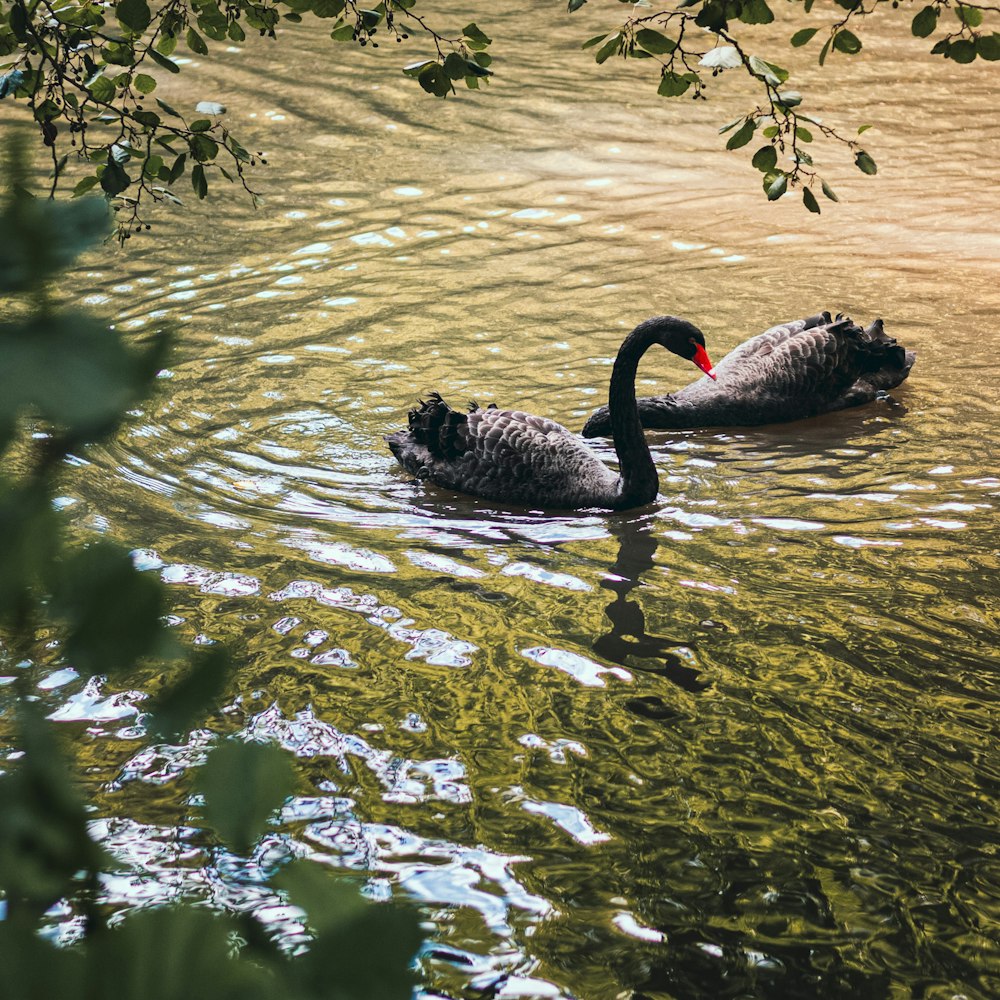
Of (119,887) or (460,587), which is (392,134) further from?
(119,887)

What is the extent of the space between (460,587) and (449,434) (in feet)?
5.06

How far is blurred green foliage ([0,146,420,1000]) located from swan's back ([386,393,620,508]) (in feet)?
21.1

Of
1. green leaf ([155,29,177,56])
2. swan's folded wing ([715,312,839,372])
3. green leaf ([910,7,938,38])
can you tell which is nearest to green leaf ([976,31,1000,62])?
green leaf ([910,7,938,38])

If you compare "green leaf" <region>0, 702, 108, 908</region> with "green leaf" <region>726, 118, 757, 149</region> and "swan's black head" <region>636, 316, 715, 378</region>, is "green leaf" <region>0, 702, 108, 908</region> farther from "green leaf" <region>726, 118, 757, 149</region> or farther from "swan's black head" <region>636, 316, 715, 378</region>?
"swan's black head" <region>636, 316, 715, 378</region>

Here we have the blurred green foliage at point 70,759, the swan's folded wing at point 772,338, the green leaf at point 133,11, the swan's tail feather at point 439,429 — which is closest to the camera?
the blurred green foliage at point 70,759

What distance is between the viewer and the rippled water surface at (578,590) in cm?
332

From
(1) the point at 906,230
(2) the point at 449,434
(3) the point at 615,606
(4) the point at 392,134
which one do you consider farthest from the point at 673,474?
(4) the point at 392,134

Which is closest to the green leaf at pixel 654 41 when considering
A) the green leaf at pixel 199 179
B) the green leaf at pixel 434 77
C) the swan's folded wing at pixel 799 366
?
the green leaf at pixel 434 77

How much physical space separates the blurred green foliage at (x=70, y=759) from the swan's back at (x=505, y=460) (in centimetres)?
642

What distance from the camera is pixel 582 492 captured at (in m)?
6.96

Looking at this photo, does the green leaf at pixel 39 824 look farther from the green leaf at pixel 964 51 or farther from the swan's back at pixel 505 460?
the swan's back at pixel 505 460

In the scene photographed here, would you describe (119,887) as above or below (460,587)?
above

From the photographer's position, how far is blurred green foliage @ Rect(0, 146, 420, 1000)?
403mm

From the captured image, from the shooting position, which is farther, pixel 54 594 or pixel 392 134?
pixel 392 134
